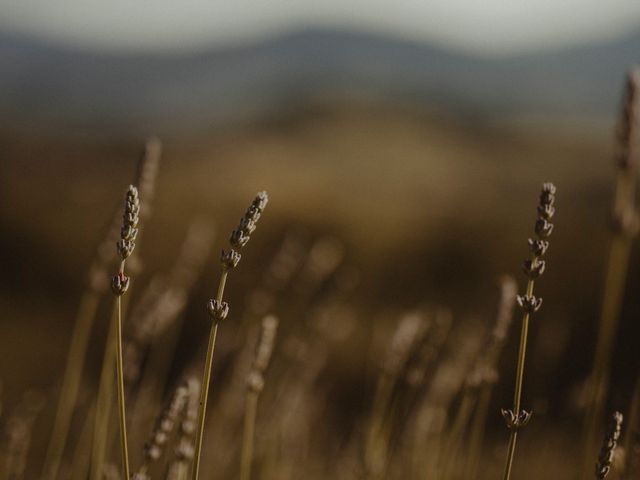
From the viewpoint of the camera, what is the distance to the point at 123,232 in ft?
3.27

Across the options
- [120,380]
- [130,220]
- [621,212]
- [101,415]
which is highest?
[621,212]

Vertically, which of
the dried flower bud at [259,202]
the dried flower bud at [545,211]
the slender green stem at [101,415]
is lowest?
the slender green stem at [101,415]

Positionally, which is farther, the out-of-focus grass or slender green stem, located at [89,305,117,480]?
the out-of-focus grass

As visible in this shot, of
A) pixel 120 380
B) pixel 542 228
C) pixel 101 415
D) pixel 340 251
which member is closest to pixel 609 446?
pixel 542 228

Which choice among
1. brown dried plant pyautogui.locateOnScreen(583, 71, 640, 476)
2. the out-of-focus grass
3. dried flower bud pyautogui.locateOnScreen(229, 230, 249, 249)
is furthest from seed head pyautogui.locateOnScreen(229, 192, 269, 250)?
the out-of-focus grass

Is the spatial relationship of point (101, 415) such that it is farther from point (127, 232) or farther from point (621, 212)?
point (621, 212)

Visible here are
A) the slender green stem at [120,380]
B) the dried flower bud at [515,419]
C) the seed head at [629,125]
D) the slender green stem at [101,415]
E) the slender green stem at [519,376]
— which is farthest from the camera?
the slender green stem at [101,415]

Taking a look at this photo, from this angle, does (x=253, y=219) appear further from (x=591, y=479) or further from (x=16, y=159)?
(x=16, y=159)

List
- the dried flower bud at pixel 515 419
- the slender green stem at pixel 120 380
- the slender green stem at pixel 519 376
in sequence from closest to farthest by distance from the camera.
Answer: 1. the slender green stem at pixel 120 380
2. the slender green stem at pixel 519 376
3. the dried flower bud at pixel 515 419

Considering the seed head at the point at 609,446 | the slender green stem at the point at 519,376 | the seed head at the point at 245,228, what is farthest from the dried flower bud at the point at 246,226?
the seed head at the point at 609,446

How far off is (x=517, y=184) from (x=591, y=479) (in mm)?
9487

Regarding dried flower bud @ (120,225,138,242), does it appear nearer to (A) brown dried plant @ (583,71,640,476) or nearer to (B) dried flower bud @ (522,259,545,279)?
(B) dried flower bud @ (522,259,545,279)

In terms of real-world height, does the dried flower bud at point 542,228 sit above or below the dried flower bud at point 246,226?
above

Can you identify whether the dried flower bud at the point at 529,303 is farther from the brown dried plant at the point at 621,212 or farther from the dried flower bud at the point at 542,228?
the brown dried plant at the point at 621,212
